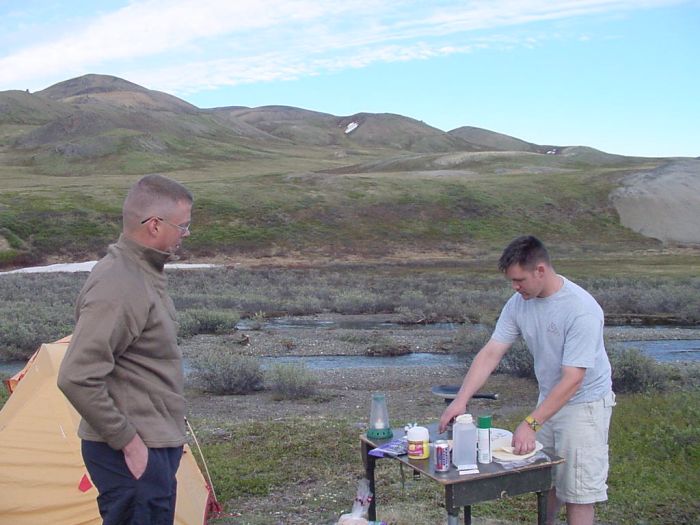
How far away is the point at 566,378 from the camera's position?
197 inches

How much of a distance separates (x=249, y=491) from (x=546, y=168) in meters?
94.1

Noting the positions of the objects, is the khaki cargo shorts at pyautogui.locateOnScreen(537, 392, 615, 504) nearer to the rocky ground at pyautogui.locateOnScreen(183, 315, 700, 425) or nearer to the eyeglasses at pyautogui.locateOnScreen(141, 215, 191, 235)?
the eyeglasses at pyautogui.locateOnScreen(141, 215, 191, 235)

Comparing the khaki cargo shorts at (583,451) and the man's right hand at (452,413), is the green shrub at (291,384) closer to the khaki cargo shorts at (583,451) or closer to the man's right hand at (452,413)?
the man's right hand at (452,413)

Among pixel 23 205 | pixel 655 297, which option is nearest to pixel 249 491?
pixel 655 297

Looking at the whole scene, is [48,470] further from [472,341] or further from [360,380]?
[472,341]

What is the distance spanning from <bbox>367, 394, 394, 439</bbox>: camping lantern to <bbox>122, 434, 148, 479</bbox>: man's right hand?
6.31ft

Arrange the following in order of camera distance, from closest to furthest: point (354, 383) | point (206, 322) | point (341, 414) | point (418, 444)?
point (418, 444) → point (341, 414) → point (354, 383) → point (206, 322)

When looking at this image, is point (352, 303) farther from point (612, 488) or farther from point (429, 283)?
point (612, 488)

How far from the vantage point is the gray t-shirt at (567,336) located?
198 inches

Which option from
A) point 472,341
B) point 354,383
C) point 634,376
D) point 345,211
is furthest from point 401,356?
point 345,211

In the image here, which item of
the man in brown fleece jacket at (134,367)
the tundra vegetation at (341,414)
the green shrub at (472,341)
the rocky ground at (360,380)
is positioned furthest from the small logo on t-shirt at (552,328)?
the green shrub at (472,341)

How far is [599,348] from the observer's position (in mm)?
5160

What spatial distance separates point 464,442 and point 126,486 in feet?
6.22

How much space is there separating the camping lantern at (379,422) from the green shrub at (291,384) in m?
7.80
